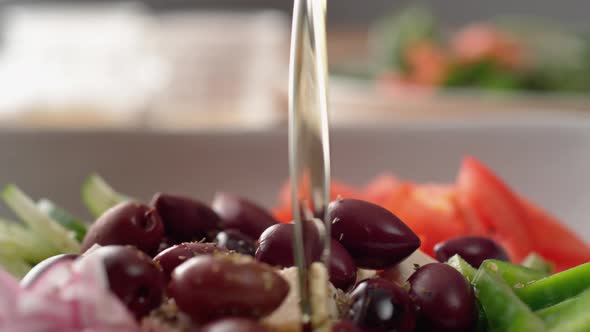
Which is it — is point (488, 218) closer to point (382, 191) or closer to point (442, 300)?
point (382, 191)

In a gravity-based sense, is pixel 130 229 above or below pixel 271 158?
above

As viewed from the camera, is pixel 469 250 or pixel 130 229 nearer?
pixel 130 229

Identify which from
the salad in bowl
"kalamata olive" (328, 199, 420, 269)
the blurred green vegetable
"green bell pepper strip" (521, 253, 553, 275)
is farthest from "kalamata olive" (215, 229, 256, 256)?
the blurred green vegetable

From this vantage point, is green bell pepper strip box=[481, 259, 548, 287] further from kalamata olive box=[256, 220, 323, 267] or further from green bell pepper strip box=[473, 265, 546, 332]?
kalamata olive box=[256, 220, 323, 267]

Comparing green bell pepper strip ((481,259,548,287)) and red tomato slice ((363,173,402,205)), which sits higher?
green bell pepper strip ((481,259,548,287))

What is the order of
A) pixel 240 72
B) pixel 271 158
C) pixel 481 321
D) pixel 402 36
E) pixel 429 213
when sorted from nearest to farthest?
pixel 481 321 → pixel 429 213 → pixel 271 158 → pixel 240 72 → pixel 402 36

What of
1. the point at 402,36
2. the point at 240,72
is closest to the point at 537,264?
the point at 240,72

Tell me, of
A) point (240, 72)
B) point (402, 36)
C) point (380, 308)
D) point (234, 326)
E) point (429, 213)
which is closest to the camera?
point (234, 326)
